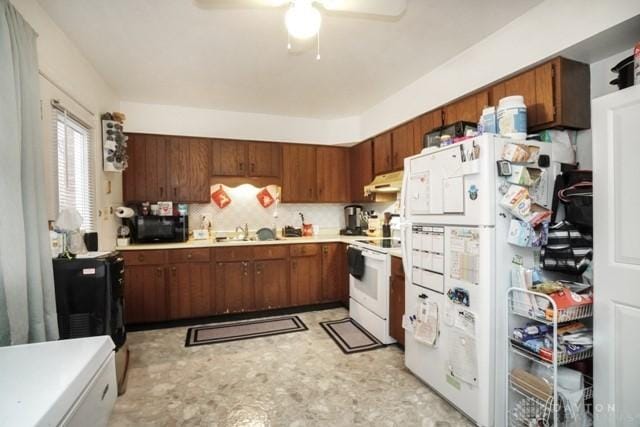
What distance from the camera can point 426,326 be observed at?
85.0 inches

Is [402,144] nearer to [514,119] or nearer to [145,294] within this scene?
[514,119]

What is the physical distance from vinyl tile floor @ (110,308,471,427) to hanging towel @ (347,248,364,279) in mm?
758

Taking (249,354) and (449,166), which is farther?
(249,354)

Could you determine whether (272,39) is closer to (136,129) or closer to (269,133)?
(269,133)

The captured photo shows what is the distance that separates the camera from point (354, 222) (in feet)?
14.7

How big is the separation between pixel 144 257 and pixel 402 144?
306cm

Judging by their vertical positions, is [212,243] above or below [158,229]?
below

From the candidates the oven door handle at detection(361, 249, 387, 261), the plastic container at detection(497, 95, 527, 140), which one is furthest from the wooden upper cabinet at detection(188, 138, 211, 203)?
the plastic container at detection(497, 95, 527, 140)

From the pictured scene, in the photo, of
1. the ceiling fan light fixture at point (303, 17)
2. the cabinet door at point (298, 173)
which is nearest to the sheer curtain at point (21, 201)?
the ceiling fan light fixture at point (303, 17)

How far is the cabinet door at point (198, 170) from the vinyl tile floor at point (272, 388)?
1673 millimetres

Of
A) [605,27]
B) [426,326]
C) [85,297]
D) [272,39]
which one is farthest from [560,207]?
[85,297]

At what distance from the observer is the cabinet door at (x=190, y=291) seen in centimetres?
342

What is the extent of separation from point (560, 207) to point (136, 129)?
4139 mm

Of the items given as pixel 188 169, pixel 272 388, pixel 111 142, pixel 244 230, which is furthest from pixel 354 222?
pixel 111 142
